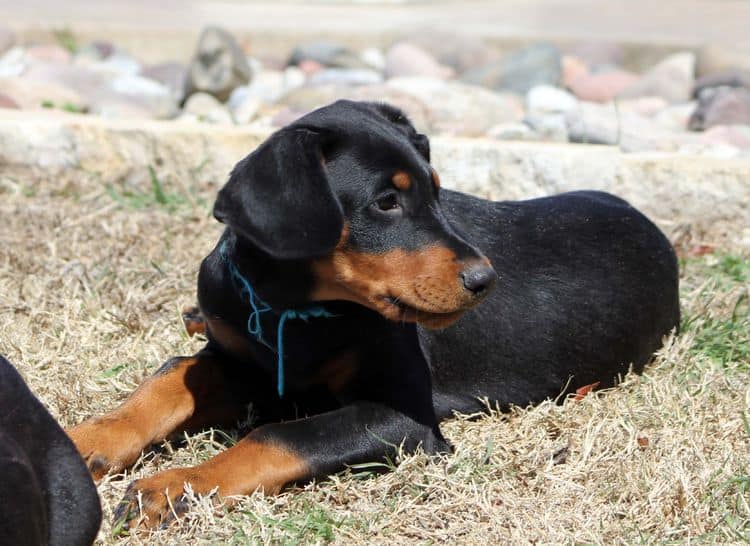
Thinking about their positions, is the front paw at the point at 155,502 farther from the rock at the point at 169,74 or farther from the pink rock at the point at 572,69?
the pink rock at the point at 572,69

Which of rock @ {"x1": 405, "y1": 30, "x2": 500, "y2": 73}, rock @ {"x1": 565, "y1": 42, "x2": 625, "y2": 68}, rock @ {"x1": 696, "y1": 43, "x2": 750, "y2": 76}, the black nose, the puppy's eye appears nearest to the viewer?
the black nose

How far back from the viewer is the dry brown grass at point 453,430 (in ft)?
12.0

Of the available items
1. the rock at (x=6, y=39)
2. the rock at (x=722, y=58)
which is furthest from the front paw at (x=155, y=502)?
the rock at (x=6, y=39)

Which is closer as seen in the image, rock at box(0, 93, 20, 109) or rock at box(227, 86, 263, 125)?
rock at box(0, 93, 20, 109)

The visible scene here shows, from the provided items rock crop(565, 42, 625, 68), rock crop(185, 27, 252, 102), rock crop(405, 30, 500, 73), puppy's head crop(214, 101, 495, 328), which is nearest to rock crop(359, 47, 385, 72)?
rock crop(405, 30, 500, 73)

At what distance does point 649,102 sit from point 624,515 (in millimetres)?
6259

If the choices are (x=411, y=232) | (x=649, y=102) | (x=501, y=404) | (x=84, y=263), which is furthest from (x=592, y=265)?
(x=649, y=102)

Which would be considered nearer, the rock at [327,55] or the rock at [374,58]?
the rock at [327,55]

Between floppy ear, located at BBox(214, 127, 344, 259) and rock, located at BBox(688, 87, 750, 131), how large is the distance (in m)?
5.29

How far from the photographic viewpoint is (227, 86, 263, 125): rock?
330 inches

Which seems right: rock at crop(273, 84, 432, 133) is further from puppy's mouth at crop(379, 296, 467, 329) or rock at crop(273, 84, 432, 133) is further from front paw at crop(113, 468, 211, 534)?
front paw at crop(113, 468, 211, 534)

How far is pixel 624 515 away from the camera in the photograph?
3.75m

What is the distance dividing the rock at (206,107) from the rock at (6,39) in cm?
240

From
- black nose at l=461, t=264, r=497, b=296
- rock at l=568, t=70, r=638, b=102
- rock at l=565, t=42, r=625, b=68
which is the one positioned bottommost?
rock at l=565, t=42, r=625, b=68
